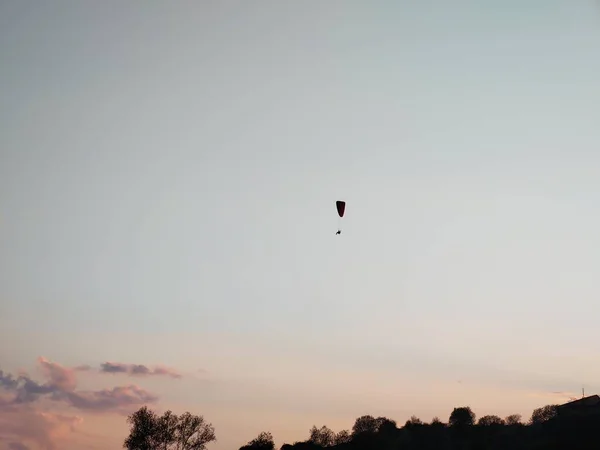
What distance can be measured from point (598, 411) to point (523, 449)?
26736 mm

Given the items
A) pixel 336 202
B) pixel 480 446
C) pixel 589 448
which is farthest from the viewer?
pixel 480 446

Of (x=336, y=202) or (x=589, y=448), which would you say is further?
(x=589, y=448)

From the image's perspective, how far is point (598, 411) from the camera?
196 metres

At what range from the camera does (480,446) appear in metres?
200

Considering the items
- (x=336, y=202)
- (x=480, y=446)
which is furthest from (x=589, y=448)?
(x=336, y=202)

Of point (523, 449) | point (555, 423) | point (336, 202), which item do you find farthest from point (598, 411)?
point (336, 202)

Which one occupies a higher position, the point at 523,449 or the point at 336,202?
the point at 336,202

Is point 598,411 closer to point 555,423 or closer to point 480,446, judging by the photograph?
point 555,423

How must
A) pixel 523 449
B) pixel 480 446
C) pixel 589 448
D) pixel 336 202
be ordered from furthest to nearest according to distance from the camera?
pixel 480 446 → pixel 523 449 → pixel 589 448 → pixel 336 202

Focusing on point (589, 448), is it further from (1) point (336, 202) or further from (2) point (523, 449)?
(1) point (336, 202)

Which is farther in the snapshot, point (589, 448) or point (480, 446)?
point (480, 446)

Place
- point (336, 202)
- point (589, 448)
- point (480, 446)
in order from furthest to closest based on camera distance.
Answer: point (480, 446) < point (589, 448) < point (336, 202)

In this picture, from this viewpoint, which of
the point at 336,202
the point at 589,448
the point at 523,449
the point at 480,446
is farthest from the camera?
the point at 480,446

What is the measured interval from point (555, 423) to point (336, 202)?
366 ft
